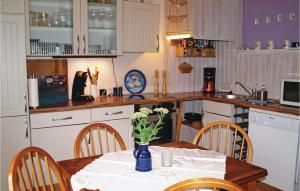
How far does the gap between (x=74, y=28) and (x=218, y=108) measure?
6.30ft

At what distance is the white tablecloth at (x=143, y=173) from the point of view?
5.17ft

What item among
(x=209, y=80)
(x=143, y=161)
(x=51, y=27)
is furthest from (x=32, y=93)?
(x=209, y=80)

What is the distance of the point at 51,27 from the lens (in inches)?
128

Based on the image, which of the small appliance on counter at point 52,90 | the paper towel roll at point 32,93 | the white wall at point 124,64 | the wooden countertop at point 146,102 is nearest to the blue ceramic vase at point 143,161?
the wooden countertop at point 146,102

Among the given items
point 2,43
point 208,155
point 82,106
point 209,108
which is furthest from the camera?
point 209,108

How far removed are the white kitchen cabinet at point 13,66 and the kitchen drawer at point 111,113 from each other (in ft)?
2.33

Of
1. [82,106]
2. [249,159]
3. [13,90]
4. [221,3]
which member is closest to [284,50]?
[221,3]

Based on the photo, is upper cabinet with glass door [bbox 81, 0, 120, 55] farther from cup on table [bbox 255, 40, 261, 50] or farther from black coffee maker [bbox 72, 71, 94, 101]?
cup on table [bbox 255, 40, 261, 50]

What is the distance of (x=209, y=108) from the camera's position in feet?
12.8

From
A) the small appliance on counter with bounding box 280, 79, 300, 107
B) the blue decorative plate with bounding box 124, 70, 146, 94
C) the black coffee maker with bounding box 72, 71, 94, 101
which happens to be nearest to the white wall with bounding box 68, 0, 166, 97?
the blue decorative plate with bounding box 124, 70, 146, 94

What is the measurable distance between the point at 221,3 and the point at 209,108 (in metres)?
1.37

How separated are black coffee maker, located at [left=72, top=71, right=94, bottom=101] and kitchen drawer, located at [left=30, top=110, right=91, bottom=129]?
0.31 m

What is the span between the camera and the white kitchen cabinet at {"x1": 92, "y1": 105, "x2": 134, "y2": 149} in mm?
3250

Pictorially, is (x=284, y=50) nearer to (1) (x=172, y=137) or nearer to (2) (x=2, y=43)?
(1) (x=172, y=137)
